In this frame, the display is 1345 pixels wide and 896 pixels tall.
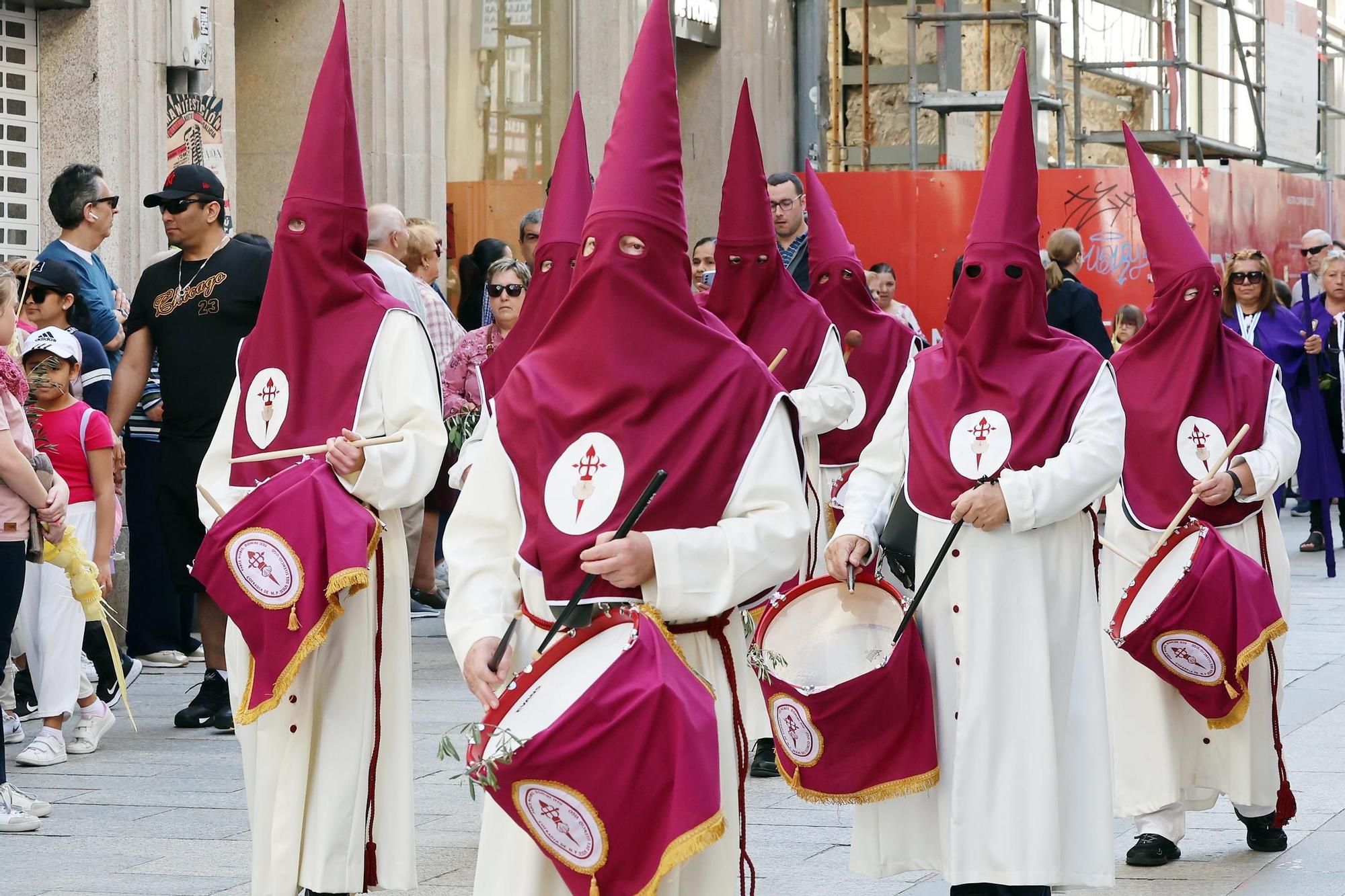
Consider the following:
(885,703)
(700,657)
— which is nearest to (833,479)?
(885,703)

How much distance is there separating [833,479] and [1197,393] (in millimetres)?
2081

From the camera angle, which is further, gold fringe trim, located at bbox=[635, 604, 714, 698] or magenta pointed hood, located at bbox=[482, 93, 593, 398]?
magenta pointed hood, located at bbox=[482, 93, 593, 398]

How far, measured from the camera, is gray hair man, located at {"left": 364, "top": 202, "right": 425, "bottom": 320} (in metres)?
9.49

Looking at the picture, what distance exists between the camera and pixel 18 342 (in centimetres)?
829

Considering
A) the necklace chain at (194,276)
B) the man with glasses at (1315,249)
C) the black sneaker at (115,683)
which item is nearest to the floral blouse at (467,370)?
the black sneaker at (115,683)

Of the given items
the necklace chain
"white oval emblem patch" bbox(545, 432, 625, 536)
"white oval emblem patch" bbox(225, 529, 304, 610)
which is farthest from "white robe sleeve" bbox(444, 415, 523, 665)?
the necklace chain

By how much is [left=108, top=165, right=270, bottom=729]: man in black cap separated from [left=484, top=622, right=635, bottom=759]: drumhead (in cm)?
436

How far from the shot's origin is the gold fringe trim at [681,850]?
380 cm

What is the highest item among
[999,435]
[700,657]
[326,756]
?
[999,435]

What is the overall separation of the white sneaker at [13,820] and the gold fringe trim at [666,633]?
359 cm

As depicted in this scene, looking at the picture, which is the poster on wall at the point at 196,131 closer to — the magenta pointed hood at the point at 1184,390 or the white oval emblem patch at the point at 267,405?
the white oval emblem patch at the point at 267,405

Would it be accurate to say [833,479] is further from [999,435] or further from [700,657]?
[700,657]

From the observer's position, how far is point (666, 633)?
401cm

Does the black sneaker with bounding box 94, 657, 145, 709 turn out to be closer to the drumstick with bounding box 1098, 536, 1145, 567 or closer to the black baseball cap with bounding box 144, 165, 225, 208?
the black baseball cap with bounding box 144, 165, 225, 208
